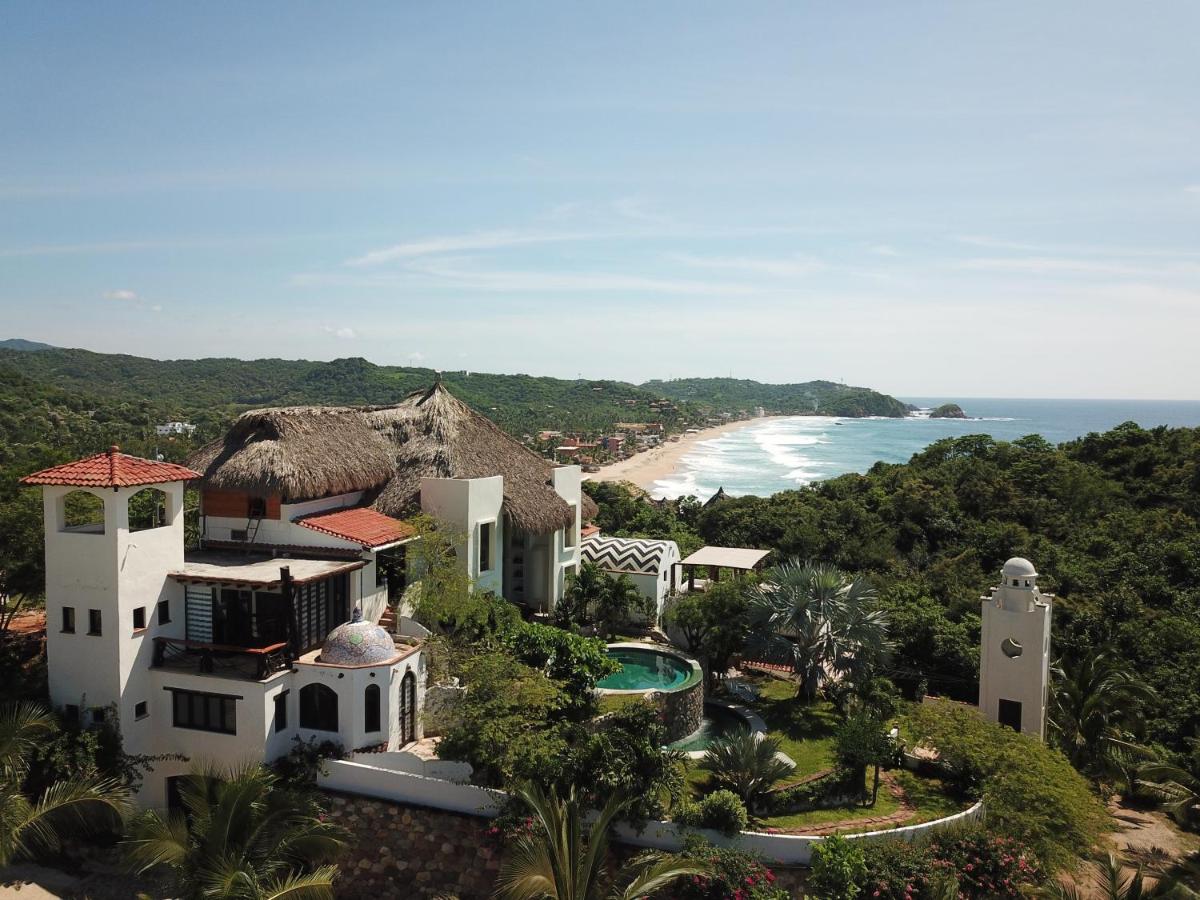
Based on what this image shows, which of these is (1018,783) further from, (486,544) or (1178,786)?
(486,544)

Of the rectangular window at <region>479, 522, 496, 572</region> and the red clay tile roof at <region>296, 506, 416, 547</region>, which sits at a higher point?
the red clay tile roof at <region>296, 506, 416, 547</region>

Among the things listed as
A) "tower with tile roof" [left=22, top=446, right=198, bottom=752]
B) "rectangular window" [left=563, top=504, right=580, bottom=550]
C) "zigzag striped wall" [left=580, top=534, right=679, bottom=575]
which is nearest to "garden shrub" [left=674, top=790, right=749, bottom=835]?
"tower with tile roof" [left=22, top=446, right=198, bottom=752]

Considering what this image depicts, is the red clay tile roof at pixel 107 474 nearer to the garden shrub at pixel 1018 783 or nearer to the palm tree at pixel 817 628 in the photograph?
the palm tree at pixel 817 628

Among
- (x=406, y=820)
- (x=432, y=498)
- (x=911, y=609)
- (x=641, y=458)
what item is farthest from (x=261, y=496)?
(x=641, y=458)

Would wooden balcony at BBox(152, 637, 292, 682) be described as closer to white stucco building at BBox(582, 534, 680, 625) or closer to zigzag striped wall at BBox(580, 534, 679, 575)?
white stucco building at BBox(582, 534, 680, 625)

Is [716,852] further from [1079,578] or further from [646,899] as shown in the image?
[1079,578]
